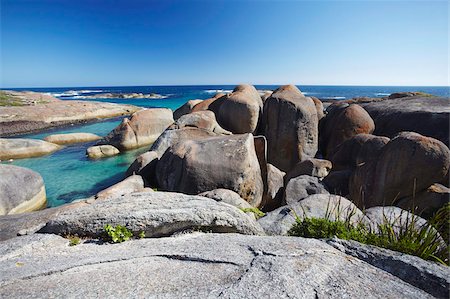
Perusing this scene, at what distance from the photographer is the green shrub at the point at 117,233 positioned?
3775 millimetres

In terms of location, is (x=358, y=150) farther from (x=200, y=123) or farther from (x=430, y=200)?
(x=200, y=123)

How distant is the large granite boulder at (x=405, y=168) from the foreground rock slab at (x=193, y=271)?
14.8 feet

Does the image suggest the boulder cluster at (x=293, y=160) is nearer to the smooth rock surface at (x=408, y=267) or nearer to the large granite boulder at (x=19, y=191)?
the smooth rock surface at (x=408, y=267)

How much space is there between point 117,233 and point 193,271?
1517 millimetres

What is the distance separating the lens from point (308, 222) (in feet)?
14.7

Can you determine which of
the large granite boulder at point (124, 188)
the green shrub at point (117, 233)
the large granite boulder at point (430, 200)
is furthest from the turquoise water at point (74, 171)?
the large granite boulder at point (430, 200)

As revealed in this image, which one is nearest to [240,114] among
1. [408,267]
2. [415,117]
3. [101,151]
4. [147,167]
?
[147,167]

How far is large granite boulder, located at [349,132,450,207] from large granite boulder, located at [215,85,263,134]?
7.80 m

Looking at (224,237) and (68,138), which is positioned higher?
(68,138)

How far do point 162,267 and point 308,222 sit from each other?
2673 mm

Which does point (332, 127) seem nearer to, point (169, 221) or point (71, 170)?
point (169, 221)

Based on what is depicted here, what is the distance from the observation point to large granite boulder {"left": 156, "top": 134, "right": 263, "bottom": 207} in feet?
27.0

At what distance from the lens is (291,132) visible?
1348 centimetres

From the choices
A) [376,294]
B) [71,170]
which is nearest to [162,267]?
[376,294]
